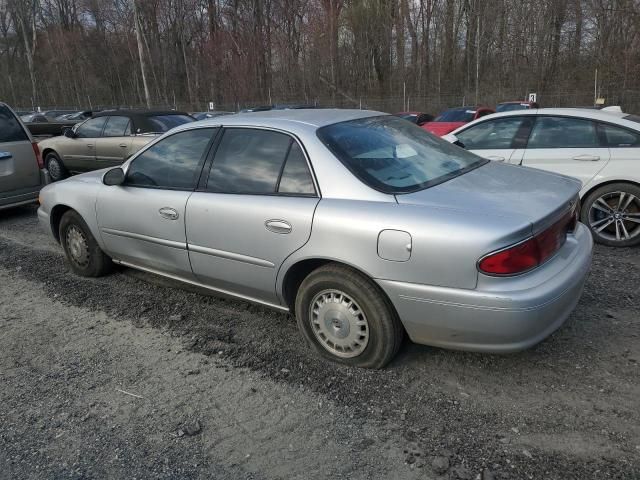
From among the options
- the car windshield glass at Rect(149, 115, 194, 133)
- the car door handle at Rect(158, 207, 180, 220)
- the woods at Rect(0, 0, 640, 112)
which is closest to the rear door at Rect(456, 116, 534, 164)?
the car door handle at Rect(158, 207, 180, 220)

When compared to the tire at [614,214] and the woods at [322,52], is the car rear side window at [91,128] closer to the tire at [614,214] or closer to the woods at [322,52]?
the tire at [614,214]

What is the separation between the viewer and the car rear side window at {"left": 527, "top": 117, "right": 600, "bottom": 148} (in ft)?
19.0

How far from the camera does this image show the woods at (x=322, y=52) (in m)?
Answer: 26.7

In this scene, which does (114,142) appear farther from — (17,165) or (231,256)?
(231,256)

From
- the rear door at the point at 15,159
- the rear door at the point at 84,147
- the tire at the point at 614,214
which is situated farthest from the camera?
the rear door at the point at 84,147

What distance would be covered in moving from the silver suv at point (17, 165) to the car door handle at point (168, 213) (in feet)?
15.6

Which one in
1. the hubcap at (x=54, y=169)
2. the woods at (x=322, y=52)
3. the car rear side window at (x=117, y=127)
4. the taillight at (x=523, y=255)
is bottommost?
the hubcap at (x=54, y=169)

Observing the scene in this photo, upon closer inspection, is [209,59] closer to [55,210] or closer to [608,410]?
[55,210]

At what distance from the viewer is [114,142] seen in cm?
978

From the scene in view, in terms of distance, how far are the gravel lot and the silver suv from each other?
4008 mm

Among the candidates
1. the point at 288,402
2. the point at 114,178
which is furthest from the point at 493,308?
the point at 114,178

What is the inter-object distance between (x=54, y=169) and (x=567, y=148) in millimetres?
10170

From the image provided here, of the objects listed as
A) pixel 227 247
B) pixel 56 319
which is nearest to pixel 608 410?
pixel 227 247

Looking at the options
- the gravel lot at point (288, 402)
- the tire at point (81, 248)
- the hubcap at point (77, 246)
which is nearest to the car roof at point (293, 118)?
the gravel lot at point (288, 402)
